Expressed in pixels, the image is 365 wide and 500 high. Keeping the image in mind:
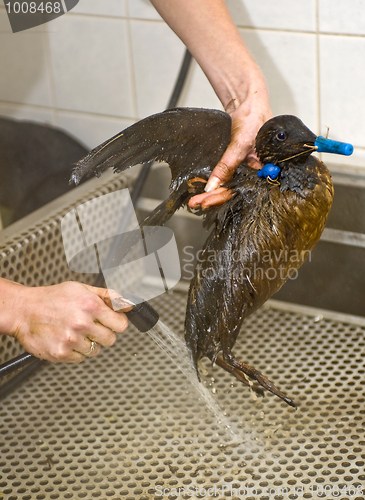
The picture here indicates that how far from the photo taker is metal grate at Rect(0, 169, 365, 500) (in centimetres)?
68

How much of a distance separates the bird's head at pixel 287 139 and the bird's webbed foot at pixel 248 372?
0.78 feet

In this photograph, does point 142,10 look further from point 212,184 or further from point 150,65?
point 212,184

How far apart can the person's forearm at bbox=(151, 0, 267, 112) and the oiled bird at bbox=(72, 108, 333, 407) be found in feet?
0.45

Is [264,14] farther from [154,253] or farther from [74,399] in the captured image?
[74,399]

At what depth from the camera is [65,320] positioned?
62 centimetres

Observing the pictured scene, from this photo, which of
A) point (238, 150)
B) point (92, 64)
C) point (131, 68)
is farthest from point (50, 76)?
point (238, 150)

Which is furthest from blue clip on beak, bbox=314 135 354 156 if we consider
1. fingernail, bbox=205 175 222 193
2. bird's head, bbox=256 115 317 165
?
fingernail, bbox=205 175 222 193

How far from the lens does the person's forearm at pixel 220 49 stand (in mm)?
795

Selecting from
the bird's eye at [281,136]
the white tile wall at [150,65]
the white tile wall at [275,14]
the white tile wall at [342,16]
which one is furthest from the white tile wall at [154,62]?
the bird's eye at [281,136]

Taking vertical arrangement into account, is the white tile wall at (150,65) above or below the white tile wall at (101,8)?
below

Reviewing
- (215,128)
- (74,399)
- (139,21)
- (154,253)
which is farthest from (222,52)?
(74,399)

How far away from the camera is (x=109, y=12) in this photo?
1184 mm

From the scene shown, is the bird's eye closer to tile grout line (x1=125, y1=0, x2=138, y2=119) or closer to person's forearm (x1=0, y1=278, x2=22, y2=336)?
person's forearm (x1=0, y1=278, x2=22, y2=336)

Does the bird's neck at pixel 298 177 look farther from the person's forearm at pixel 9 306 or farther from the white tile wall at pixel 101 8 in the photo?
the white tile wall at pixel 101 8
